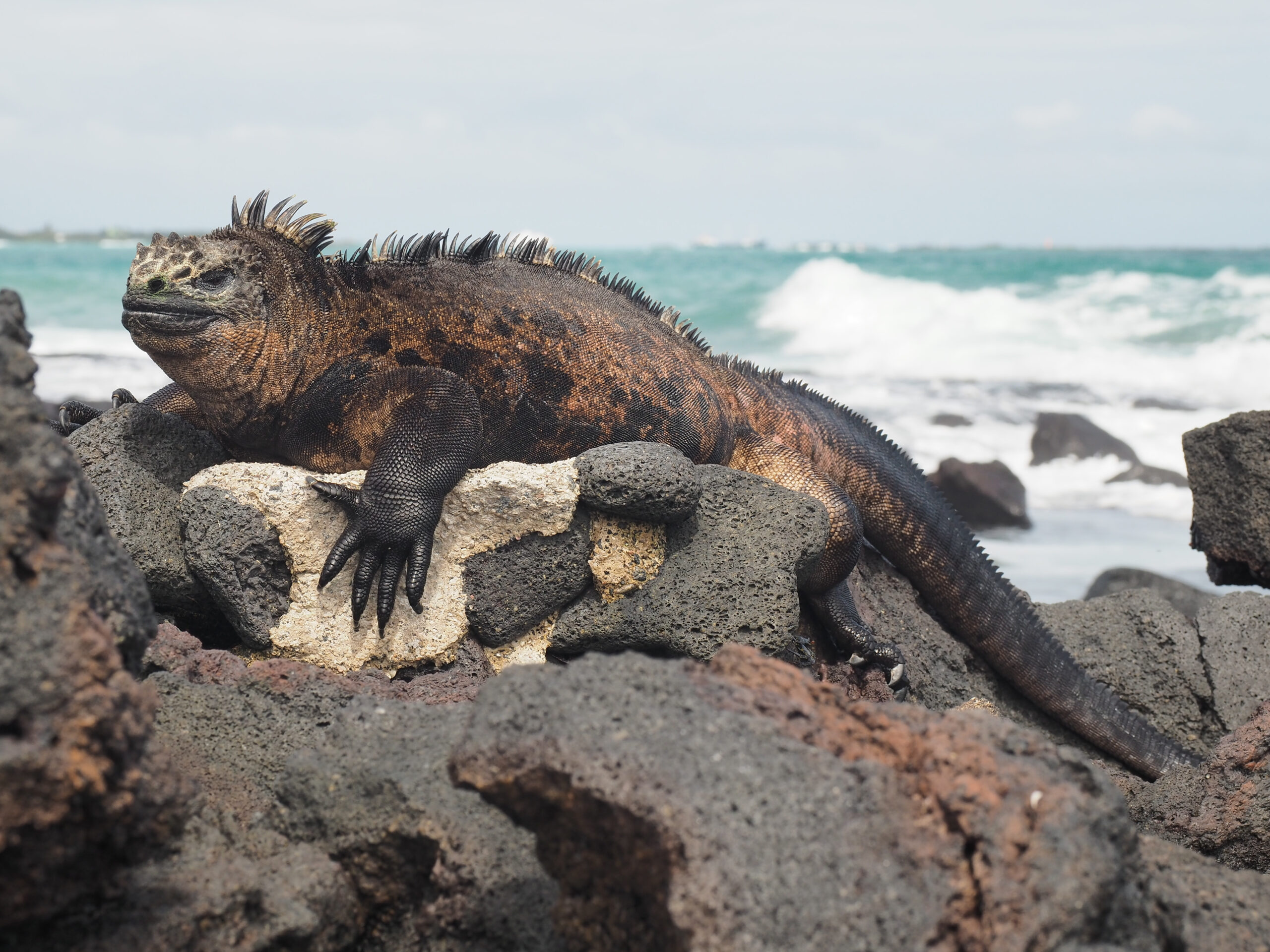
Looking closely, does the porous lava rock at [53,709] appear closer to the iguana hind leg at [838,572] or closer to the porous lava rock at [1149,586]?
the iguana hind leg at [838,572]

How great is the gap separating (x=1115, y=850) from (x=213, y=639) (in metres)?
2.81

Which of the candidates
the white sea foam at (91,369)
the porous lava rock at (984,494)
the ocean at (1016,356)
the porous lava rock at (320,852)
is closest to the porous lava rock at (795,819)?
the porous lava rock at (320,852)

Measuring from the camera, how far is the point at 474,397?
3.54 meters

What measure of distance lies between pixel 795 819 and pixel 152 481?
8.39 feet

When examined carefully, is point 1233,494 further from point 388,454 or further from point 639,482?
point 388,454

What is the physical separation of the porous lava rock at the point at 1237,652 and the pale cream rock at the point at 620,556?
2.46m

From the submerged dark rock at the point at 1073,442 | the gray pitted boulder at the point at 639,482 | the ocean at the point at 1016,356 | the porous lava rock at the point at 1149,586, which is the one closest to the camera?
the gray pitted boulder at the point at 639,482

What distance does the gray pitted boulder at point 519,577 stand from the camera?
3490 millimetres

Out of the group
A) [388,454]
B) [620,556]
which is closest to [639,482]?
[620,556]

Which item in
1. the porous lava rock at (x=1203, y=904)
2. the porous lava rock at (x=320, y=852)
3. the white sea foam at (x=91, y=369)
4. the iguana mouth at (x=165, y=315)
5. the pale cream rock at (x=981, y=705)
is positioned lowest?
the white sea foam at (x=91, y=369)

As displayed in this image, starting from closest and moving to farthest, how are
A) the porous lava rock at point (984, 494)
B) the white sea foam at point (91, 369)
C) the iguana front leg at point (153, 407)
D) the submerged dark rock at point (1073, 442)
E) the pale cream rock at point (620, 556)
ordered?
the pale cream rock at point (620, 556) < the iguana front leg at point (153, 407) < the porous lava rock at point (984, 494) < the submerged dark rock at point (1073, 442) < the white sea foam at point (91, 369)

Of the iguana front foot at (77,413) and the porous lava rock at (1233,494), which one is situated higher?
the porous lava rock at (1233,494)

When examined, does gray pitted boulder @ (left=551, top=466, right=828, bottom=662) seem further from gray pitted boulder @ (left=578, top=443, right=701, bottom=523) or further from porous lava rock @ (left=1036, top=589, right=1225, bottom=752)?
porous lava rock @ (left=1036, top=589, right=1225, bottom=752)

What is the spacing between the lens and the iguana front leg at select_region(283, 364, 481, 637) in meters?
3.30
